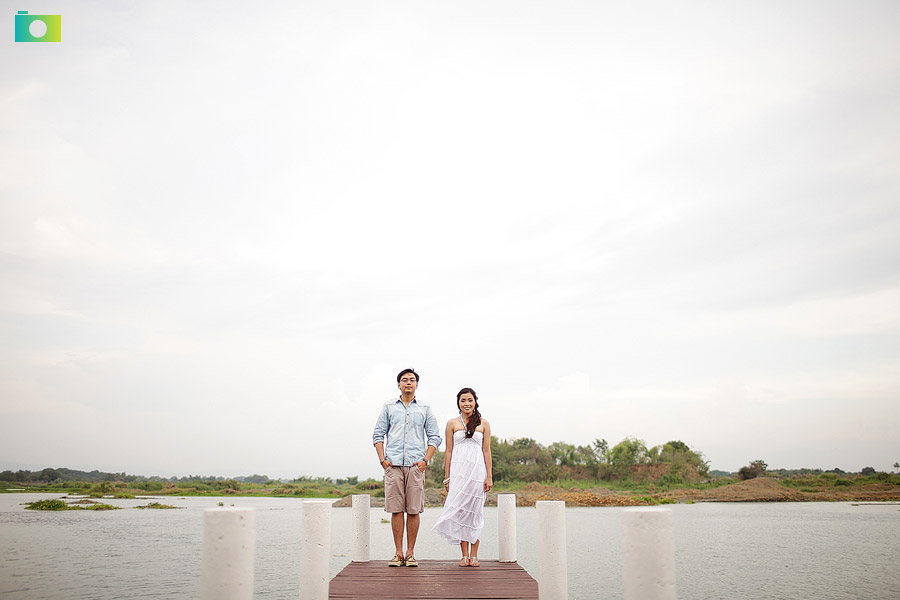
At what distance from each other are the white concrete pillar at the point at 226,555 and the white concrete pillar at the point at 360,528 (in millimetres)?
5300

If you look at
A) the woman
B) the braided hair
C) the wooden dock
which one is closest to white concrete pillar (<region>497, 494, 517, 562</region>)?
the wooden dock

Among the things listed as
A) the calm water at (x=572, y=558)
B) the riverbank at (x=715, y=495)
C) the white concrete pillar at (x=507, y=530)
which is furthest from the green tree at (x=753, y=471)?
the white concrete pillar at (x=507, y=530)

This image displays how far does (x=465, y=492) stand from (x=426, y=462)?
2.83 ft

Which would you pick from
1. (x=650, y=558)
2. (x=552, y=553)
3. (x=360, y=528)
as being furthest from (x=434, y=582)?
(x=650, y=558)

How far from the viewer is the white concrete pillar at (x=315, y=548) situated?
5.80 meters

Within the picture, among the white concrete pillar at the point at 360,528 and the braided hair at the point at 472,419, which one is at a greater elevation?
the braided hair at the point at 472,419

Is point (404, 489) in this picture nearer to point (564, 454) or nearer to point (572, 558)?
point (572, 558)

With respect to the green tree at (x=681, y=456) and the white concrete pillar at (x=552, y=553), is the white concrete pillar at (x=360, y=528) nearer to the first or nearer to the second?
the white concrete pillar at (x=552, y=553)

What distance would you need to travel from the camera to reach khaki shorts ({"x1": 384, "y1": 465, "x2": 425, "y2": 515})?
783 centimetres

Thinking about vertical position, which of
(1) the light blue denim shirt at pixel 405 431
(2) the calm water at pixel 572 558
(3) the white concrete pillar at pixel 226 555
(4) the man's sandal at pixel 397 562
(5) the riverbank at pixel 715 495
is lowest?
(5) the riverbank at pixel 715 495

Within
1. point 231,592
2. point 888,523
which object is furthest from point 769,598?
point 888,523

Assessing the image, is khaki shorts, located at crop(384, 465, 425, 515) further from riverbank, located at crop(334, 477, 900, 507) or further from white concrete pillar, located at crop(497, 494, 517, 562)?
riverbank, located at crop(334, 477, 900, 507)

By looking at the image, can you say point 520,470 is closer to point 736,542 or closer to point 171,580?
point 736,542

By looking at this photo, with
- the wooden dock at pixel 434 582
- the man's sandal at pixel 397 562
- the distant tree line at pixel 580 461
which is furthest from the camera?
the distant tree line at pixel 580 461
